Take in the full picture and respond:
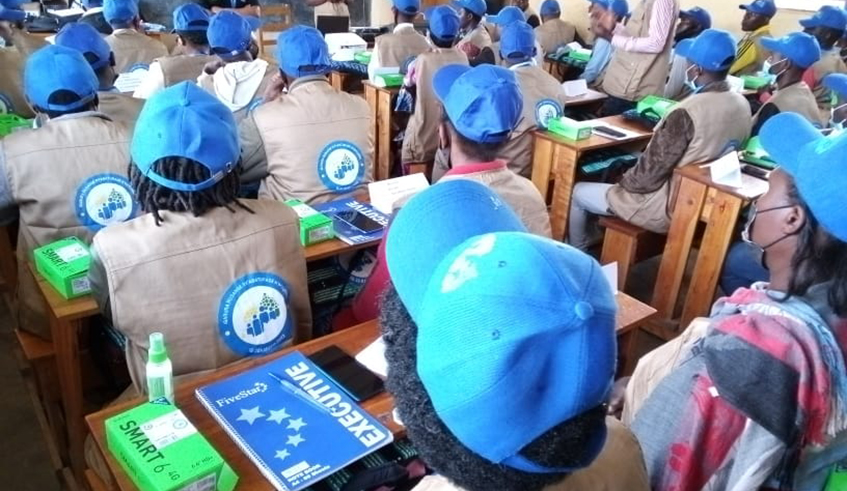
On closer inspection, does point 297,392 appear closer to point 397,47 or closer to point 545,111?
point 545,111

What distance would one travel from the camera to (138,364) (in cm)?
148

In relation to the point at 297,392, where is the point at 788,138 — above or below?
above

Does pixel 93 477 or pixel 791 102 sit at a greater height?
pixel 791 102

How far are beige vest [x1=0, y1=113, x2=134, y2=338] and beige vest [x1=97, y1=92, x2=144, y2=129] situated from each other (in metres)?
0.60

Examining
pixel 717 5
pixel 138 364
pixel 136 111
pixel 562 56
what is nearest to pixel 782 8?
pixel 717 5

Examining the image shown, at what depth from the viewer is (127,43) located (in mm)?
3963

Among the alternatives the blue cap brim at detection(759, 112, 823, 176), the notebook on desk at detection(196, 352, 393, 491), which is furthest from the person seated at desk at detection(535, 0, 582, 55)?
the notebook on desk at detection(196, 352, 393, 491)

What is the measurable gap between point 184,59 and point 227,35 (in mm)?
269

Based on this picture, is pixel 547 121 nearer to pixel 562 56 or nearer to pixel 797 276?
pixel 797 276

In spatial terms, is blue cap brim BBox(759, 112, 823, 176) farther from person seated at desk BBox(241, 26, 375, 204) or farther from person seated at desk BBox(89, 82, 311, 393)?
person seated at desk BBox(241, 26, 375, 204)

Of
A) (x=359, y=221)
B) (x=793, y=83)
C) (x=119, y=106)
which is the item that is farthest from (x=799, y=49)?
(x=119, y=106)

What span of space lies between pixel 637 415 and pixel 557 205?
6.88ft

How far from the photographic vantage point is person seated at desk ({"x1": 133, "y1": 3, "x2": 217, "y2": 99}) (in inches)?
134

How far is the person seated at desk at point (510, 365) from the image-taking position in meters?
0.60
